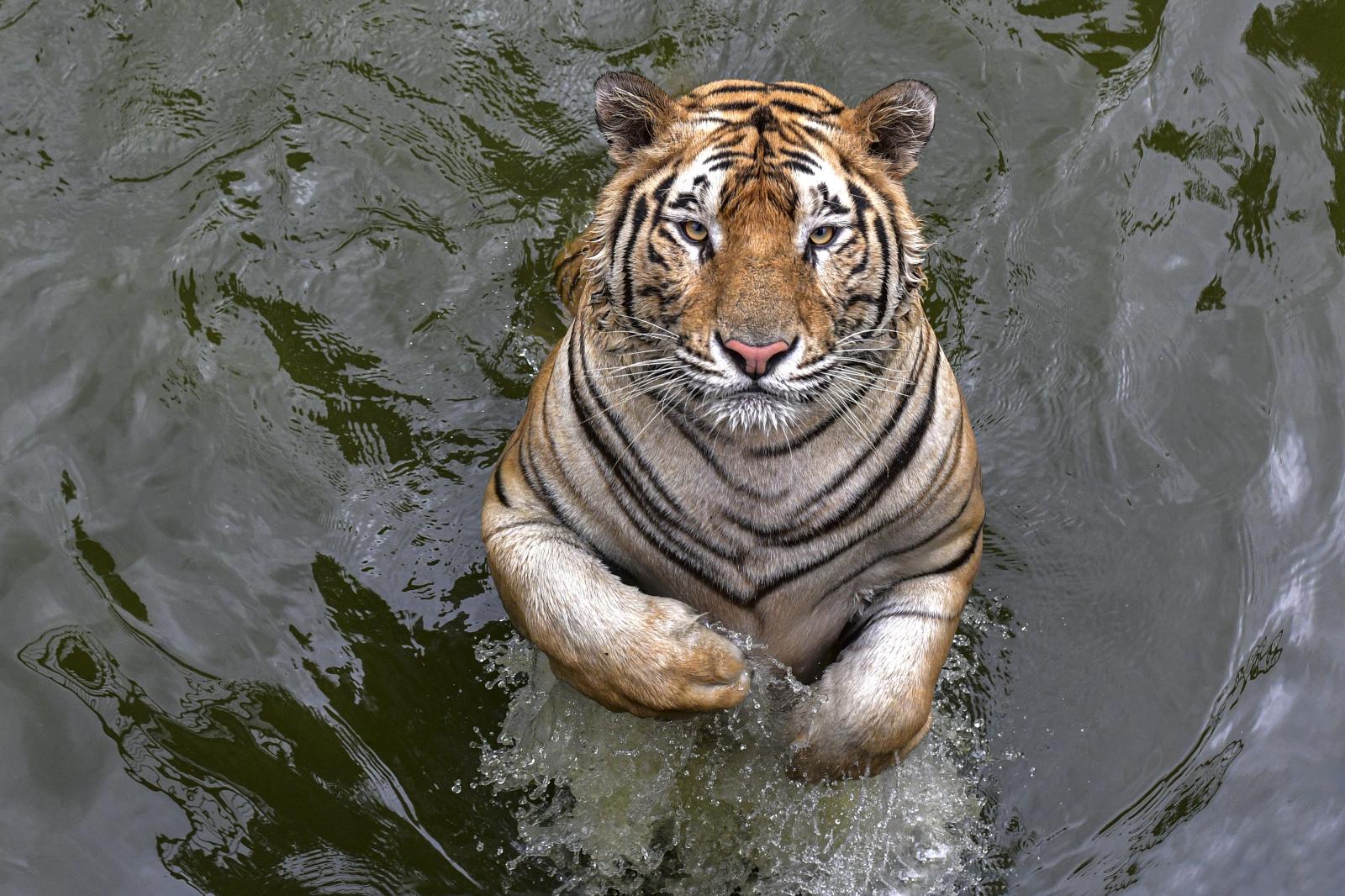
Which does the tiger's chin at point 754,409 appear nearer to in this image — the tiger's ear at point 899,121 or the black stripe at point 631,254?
the black stripe at point 631,254

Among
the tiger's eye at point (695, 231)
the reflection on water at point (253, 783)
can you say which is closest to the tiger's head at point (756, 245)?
the tiger's eye at point (695, 231)

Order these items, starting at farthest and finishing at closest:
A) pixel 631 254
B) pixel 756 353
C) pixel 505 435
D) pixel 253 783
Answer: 1. pixel 505 435
2. pixel 253 783
3. pixel 631 254
4. pixel 756 353

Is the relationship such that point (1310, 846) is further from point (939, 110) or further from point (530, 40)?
point (530, 40)

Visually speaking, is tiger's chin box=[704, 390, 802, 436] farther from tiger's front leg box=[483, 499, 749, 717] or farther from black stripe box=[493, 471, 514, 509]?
black stripe box=[493, 471, 514, 509]

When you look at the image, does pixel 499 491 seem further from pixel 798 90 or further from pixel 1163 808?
pixel 1163 808

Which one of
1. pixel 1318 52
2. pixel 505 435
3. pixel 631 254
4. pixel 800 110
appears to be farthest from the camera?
pixel 1318 52

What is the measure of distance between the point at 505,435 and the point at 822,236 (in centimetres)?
169

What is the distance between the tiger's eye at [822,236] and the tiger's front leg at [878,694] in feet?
3.10

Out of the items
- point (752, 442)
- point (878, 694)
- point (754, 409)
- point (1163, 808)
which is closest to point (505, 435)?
point (752, 442)

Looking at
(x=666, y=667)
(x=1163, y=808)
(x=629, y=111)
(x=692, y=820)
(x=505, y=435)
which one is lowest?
(x=692, y=820)

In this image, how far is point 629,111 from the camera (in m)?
3.37

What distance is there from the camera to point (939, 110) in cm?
525

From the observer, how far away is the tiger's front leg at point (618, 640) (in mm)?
3178

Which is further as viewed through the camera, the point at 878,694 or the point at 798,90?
the point at 798,90
